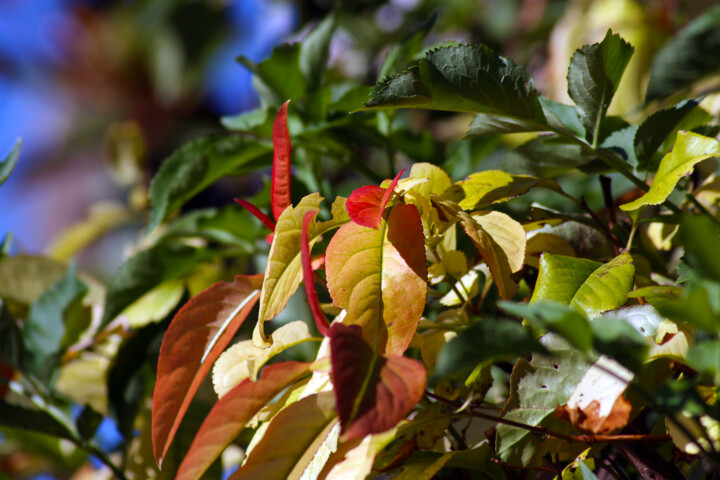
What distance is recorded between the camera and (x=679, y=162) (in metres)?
0.35

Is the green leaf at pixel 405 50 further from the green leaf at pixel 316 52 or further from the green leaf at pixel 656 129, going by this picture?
the green leaf at pixel 656 129

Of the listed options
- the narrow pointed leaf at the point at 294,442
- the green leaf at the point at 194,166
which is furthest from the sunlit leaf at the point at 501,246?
the green leaf at the point at 194,166

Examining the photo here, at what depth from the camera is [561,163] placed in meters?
0.46

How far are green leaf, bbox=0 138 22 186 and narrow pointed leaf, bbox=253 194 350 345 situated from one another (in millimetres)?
238

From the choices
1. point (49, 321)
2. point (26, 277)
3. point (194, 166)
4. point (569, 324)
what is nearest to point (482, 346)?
point (569, 324)

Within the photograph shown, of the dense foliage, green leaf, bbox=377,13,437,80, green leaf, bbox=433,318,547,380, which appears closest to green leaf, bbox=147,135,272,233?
the dense foliage

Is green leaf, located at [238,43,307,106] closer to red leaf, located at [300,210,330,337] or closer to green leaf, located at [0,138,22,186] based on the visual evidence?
green leaf, located at [0,138,22,186]

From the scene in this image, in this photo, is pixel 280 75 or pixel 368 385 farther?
pixel 280 75

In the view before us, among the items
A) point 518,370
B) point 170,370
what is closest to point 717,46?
point 518,370

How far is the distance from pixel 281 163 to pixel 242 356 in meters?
0.11

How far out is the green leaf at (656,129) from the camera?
378mm

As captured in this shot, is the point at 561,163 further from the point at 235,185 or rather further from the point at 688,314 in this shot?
the point at 235,185

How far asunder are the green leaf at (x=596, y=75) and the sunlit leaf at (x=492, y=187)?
49mm

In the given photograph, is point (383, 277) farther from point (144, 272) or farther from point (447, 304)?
point (144, 272)
